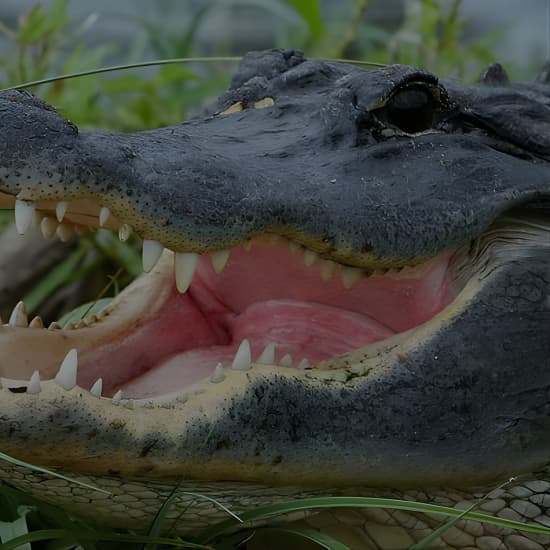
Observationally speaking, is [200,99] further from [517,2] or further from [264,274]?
[517,2]

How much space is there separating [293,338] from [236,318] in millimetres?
241

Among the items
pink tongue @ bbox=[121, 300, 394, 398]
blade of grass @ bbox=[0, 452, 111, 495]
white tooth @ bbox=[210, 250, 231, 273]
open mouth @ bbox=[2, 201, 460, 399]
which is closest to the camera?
blade of grass @ bbox=[0, 452, 111, 495]

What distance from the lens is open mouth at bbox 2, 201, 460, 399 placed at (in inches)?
76.5

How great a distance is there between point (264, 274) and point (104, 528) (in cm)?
67

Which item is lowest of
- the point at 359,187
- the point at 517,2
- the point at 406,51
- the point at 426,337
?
the point at 426,337

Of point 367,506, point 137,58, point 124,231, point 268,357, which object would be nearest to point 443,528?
point 367,506

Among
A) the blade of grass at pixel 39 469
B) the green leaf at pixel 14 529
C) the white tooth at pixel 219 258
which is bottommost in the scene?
the green leaf at pixel 14 529

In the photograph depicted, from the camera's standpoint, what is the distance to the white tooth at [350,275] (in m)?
1.91

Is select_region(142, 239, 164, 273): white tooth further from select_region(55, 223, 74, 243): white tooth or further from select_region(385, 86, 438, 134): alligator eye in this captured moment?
select_region(385, 86, 438, 134): alligator eye

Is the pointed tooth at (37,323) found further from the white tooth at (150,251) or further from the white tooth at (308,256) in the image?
the white tooth at (308,256)

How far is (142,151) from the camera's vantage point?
172cm

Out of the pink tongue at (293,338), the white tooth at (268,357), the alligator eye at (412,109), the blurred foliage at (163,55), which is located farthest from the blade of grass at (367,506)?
the blurred foliage at (163,55)

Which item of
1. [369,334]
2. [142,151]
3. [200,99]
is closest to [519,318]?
[369,334]

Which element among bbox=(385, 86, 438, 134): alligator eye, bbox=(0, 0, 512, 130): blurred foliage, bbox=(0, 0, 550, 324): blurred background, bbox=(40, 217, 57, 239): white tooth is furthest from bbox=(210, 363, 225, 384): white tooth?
bbox=(0, 0, 512, 130): blurred foliage
